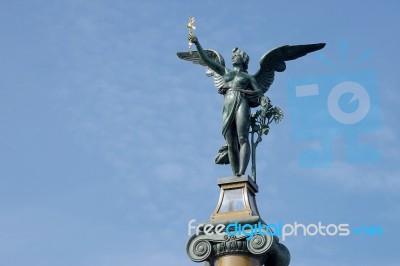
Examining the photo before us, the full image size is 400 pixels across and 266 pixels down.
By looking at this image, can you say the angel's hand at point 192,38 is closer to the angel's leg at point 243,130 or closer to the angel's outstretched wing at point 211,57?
the angel's outstretched wing at point 211,57

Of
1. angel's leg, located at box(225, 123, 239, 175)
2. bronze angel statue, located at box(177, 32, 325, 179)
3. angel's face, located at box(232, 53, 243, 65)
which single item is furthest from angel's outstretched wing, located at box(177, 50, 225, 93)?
angel's leg, located at box(225, 123, 239, 175)

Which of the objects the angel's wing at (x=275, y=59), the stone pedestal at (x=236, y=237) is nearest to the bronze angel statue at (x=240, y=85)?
the angel's wing at (x=275, y=59)

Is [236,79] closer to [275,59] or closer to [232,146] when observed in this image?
[275,59]

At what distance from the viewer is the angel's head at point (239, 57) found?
2284 cm

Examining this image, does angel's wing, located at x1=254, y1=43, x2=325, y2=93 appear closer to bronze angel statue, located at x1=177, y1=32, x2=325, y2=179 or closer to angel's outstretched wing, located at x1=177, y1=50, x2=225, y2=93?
bronze angel statue, located at x1=177, y1=32, x2=325, y2=179

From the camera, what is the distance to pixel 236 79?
74.4 ft

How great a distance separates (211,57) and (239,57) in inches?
43.8

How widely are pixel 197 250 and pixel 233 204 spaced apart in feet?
4.71

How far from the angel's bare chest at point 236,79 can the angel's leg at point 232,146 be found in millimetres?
1008

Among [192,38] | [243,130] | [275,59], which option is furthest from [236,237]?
[275,59]

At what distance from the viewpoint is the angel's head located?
74.9 feet

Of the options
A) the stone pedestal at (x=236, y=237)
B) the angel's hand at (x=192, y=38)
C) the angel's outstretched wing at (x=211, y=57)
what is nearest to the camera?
the stone pedestal at (x=236, y=237)

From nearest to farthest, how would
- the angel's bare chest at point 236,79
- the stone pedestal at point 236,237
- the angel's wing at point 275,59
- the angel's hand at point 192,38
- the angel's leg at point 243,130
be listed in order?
the stone pedestal at point 236,237 → the angel's leg at point 243,130 → the angel's hand at point 192,38 → the angel's bare chest at point 236,79 → the angel's wing at point 275,59

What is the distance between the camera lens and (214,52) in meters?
23.8
